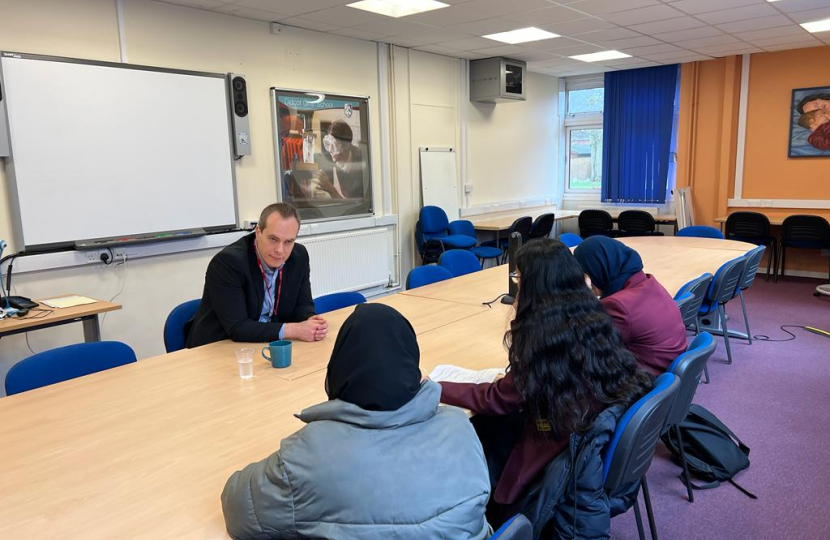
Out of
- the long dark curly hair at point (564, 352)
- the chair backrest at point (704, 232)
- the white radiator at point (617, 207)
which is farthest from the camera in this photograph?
the white radiator at point (617, 207)

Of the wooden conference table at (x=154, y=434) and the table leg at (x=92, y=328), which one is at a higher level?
the wooden conference table at (x=154, y=434)

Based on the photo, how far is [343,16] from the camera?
16.5ft

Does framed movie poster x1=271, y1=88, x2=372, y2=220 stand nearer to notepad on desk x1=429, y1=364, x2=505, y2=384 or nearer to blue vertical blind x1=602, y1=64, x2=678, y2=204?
notepad on desk x1=429, y1=364, x2=505, y2=384

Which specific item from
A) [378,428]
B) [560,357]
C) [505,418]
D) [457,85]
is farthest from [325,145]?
[378,428]

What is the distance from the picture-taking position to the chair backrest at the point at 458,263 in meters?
4.56

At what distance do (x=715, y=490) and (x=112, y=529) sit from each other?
2616mm

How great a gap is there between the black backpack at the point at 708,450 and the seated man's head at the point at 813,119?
19.5 ft

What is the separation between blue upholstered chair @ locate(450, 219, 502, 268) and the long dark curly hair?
5.07m

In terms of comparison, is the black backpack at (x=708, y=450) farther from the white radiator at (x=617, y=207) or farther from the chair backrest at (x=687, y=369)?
the white radiator at (x=617, y=207)

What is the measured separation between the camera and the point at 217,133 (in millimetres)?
4828

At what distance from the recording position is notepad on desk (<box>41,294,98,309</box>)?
3.63 meters

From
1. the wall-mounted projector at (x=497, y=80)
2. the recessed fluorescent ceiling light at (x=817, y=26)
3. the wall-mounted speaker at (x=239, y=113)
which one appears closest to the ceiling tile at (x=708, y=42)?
the recessed fluorescent ceiling light at (x=817, y=26)

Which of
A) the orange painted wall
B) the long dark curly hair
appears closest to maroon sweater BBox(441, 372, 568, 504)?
the long dark curly hair

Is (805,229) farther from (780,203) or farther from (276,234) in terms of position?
(276,234)
